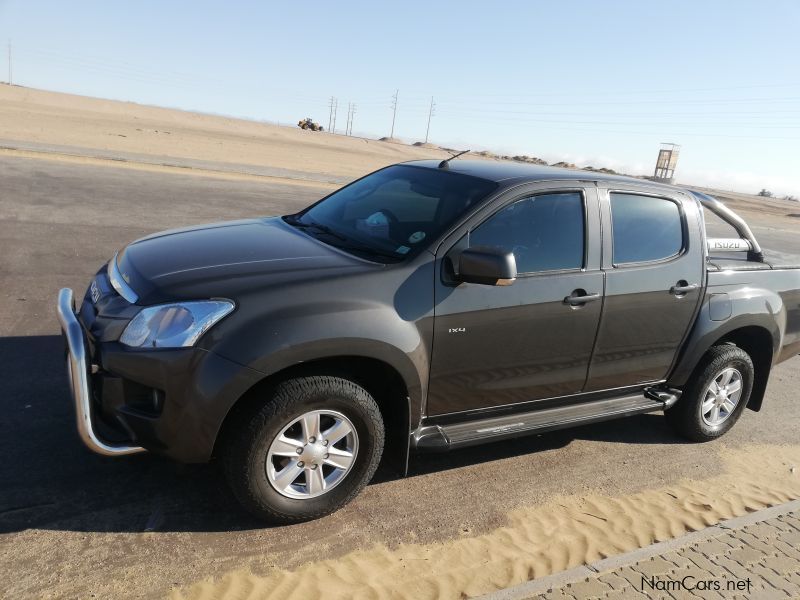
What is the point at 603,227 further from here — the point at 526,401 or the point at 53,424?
the point at 53,424

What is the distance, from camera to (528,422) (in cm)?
416

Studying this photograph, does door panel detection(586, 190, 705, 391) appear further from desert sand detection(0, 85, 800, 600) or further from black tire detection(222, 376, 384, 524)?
black tire detection(222, 376, 384, 524)

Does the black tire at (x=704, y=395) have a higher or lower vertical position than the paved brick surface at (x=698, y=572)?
higher

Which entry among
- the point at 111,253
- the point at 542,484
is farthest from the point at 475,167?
the point at 111,253

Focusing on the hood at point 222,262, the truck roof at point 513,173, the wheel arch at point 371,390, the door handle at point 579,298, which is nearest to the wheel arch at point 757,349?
the truck roof at point 513,173

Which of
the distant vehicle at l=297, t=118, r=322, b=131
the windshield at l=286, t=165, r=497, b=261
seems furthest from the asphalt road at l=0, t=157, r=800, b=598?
the distant vehicle at l=297, t=118, r=322, b=131

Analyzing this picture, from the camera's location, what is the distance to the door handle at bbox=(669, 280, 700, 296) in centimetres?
466

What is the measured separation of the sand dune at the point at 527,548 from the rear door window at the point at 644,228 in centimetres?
156

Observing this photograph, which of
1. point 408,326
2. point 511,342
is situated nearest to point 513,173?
point 511,342

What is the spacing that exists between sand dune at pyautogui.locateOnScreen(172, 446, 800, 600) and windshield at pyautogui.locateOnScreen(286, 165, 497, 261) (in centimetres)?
159

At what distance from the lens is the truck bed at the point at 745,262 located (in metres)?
5.04

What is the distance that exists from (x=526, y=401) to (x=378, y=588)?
5.07 feet

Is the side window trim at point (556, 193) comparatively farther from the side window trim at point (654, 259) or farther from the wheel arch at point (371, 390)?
the wheel arch at point (371, 390)

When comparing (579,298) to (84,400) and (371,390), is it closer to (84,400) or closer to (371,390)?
(371,390)
